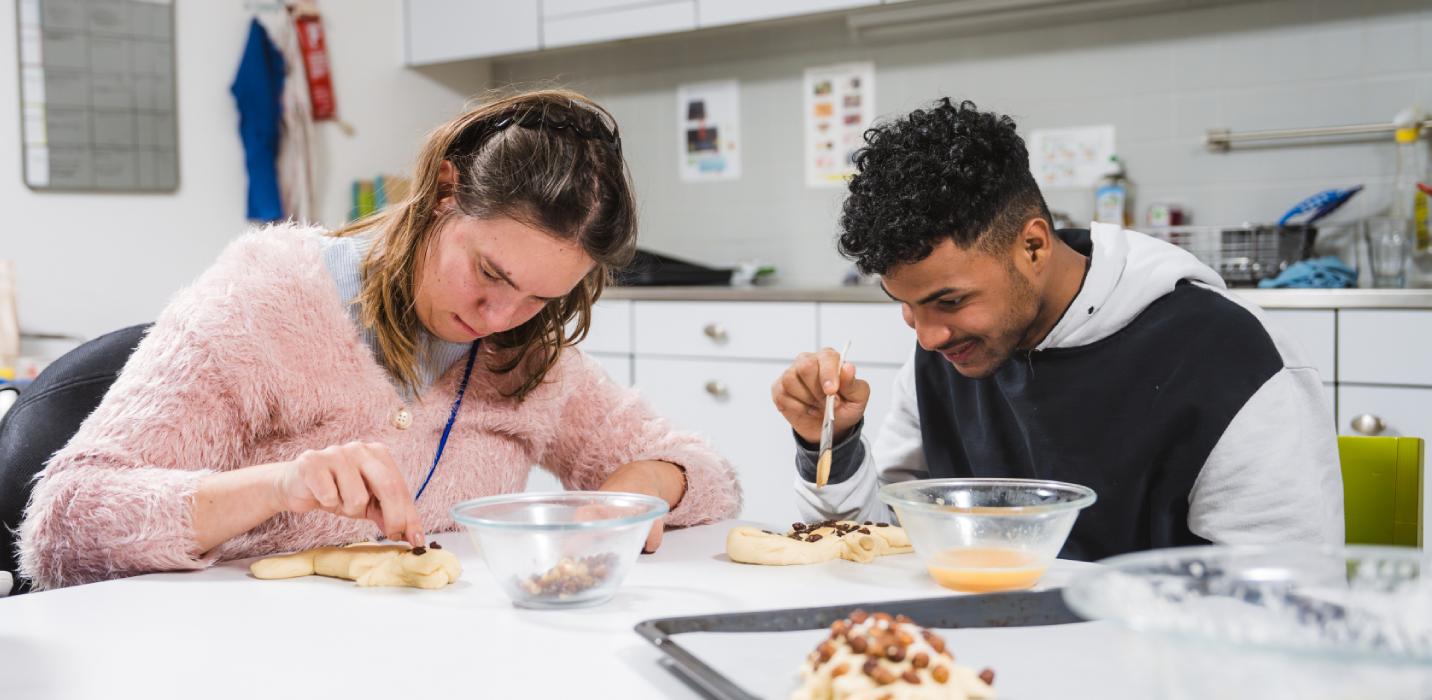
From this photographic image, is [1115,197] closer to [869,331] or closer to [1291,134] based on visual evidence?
[1291,134]

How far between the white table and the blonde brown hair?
33cm

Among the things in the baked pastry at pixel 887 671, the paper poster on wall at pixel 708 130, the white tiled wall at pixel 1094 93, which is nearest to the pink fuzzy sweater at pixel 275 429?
the baked pastry at pixel 887 671

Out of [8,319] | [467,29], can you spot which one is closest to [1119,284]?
[8,319]

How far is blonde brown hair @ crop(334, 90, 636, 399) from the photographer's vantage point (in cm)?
132

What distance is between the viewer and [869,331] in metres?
2.83

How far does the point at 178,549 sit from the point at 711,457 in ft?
2.04

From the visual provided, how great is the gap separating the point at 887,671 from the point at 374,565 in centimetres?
56

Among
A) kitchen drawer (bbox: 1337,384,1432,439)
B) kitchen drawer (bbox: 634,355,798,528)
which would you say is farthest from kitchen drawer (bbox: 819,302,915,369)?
kitchen drawer (bbox: 1337,384,1432,439)

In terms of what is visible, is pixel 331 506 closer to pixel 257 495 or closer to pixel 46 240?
pixel 257 495

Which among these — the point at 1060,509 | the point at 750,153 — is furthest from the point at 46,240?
the point at 1060,509

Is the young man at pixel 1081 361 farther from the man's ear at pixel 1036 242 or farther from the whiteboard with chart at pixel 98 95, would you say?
the whiteboard with chart at pixel 98 95

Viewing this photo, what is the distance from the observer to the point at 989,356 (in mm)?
1393

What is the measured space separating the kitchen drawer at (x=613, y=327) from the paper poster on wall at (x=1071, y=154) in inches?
46.5

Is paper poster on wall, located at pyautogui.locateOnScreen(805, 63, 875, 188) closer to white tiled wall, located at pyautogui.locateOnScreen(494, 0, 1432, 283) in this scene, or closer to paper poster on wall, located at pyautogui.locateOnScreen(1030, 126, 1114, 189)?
white tiled wall, located at pyautogui.locateOnScreen(494, 0, 1432, 283)
